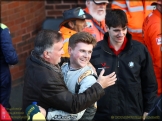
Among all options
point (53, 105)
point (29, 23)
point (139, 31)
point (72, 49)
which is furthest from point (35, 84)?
point (29, 23)

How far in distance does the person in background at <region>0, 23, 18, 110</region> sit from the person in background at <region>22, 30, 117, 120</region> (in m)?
1.69

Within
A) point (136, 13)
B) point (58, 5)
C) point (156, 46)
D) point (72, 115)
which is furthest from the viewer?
point (58, 5)

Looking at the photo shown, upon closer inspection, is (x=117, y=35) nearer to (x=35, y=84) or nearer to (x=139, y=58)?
(x=139, y=58)

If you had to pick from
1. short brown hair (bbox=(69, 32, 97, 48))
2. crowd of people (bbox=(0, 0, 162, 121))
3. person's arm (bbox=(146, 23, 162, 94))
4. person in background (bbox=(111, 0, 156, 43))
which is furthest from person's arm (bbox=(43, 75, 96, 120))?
person in background (bbox=(111, 0, 156, 43))

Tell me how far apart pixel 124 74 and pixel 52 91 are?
125 centimetres

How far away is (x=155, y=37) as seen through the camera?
5.05m

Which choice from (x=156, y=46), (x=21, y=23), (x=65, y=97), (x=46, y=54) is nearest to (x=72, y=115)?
(x=65, y=97)

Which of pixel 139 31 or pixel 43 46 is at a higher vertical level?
pixel 43 46

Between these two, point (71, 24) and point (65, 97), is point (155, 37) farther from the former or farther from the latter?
point (65, 97)

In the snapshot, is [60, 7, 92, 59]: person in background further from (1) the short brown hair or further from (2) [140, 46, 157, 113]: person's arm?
(1) the short brown hair

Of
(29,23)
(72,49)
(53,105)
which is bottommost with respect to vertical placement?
(29,23)

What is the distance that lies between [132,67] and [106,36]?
441mm

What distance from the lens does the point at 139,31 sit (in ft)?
19.1

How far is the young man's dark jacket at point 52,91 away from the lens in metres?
3.51
